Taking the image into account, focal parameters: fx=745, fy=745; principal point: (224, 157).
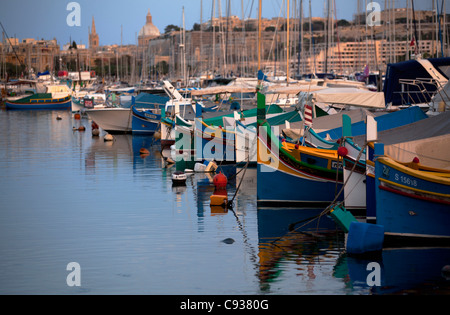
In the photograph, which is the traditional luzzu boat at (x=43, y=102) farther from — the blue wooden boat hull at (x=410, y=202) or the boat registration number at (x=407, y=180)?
the boat registration number at (x=407, y=180)

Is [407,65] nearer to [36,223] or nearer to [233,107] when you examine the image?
[233,107]

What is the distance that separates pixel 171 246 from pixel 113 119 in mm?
35060

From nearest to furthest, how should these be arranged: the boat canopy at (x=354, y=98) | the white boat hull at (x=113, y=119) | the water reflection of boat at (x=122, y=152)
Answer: the boat canopy at (x=354, y=98) → the water reflection of boat at (x=122, y=152) → the white boat hull at (x=113, y=119)

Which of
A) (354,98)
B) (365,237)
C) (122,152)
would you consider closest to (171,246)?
(365,237)

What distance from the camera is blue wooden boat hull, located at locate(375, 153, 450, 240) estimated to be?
15812mm

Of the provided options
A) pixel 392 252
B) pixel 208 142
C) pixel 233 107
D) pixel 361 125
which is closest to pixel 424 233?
pixel 392 252

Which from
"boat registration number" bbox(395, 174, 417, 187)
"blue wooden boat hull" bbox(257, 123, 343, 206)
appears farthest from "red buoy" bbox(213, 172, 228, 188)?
"boat registration number" bbox(395, 174, 417, 187)

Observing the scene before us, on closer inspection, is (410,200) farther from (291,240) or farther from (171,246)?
(171,246)

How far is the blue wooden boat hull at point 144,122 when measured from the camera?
49.8m

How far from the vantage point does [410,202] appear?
1614cm

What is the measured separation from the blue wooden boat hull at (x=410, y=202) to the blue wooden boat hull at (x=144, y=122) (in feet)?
112

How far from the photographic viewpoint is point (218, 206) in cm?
2295

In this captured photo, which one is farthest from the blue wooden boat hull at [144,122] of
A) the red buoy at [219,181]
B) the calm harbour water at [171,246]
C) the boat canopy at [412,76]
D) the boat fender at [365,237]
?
the boat fender at [365,237]

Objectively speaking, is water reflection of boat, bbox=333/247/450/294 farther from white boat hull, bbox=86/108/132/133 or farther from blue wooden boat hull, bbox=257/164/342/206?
white boat hull, bbox=86/108/132/133
